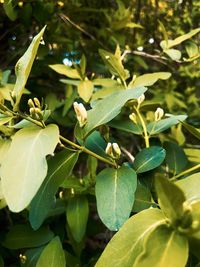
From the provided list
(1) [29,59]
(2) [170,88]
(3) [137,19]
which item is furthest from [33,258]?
(3) [137,19]

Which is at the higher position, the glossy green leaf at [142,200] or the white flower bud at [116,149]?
the white flower bud at [116,149]

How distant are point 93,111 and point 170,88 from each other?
3.66 feet

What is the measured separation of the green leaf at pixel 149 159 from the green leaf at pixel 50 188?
6.3 inches

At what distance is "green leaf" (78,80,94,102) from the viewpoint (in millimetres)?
1232

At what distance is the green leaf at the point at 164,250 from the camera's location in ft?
1.82

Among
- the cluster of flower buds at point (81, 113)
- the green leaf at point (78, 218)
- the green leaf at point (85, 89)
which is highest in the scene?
the cluster of flower buds at point (81, 113)

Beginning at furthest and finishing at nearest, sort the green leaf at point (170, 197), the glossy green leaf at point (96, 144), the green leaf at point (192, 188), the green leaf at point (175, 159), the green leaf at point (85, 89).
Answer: the green leaf at point (85, 89)
the green leaf at point (175, 159)
the glossy green leaf at point (96, 144)
the green leaf at point (192, 188)
the green leaf at point (170, 197)

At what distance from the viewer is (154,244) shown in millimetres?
571

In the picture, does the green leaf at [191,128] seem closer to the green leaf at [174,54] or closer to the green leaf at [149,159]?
the green leaf at [149,159]

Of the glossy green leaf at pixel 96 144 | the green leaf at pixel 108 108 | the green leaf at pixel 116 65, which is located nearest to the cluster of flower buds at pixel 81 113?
the green leaf at pixel 108 108

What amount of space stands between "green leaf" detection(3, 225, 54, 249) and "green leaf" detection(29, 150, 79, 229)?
→ 0.89ft

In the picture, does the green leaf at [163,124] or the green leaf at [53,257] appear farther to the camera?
the green leaf at [163,124]

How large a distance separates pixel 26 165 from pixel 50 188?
0.15m

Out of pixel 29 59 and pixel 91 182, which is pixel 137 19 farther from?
pixel 29 59
